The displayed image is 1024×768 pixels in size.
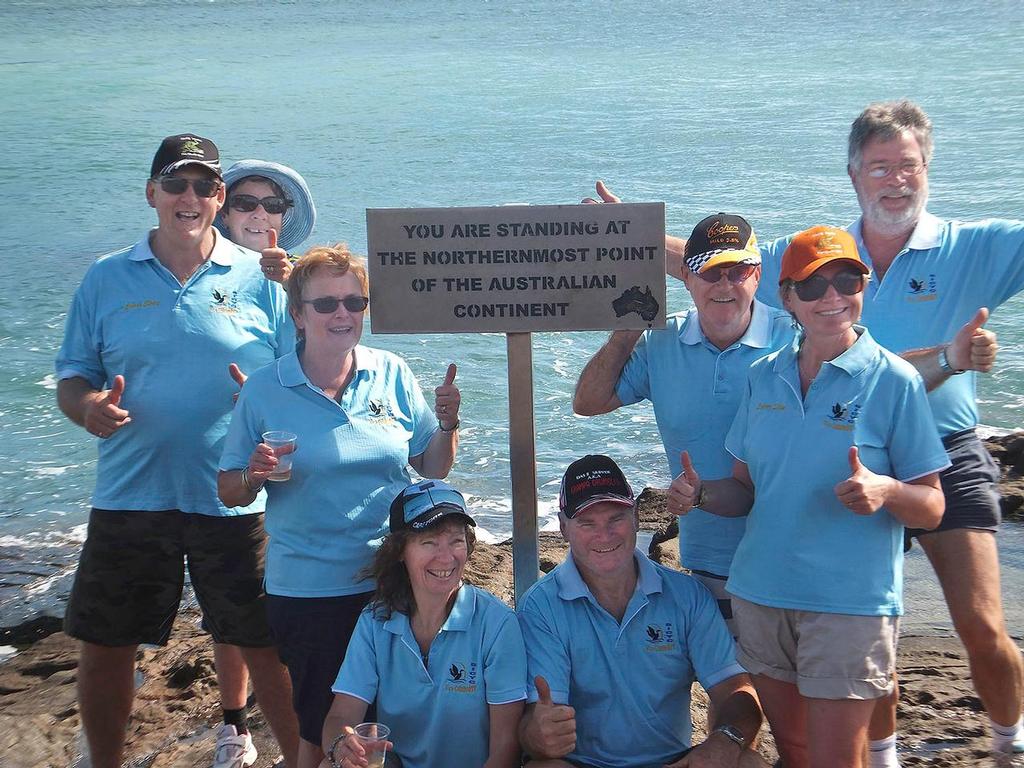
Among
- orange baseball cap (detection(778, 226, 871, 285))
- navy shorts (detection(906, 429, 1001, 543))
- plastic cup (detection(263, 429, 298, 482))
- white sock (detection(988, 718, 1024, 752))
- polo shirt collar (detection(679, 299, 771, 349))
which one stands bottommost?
white sock (detection(988, 718, 1024, 752))

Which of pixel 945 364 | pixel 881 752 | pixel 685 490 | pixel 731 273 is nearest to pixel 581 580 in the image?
pixel 685 490

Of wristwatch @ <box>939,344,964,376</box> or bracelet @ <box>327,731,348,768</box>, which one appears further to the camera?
wristwatch @ <box>939,344,964,376</box>

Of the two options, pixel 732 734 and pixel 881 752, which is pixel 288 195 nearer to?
pixel 732 734

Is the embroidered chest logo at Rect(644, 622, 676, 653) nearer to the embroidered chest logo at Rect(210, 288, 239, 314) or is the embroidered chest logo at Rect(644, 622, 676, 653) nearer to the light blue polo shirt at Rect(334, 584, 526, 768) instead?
the light blue polo shirt at Rect(334, 584, 526, 768)

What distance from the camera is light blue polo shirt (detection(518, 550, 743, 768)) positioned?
4.34 m

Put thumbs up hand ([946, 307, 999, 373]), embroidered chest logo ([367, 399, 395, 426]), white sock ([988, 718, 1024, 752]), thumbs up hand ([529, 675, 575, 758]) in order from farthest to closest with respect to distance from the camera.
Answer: white sock ([988, 718, 1024, 752]) → embroidered chest logo ([367, 399, 395, 426]) → thumbs up hand ([946, 307, 999, 373]) → thumbs up hand ([529, 675, 575, 758])

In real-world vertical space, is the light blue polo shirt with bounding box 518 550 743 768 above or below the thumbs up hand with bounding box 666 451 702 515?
below

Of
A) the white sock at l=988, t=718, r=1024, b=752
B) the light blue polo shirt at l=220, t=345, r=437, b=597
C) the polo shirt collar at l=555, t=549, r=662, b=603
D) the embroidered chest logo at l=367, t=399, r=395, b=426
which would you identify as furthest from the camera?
the white sock at l=988, t=718, r=1024, b=752

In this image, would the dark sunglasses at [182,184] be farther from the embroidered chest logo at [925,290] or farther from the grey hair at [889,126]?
the embroidered chest logo at [925,290]

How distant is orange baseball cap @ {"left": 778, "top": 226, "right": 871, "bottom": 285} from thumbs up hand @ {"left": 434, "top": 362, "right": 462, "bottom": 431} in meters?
1.26

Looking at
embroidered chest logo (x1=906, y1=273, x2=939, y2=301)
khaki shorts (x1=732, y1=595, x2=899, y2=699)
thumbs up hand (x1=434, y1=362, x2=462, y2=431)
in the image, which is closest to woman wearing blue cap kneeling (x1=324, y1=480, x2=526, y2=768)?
thumbs up hand (x1=434, y1=362, x2=462, y2=431)

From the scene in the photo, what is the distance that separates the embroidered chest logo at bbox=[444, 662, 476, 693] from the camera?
4301 mm

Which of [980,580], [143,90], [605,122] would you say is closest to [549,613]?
[980,580]

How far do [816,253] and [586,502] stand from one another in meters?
1.14
